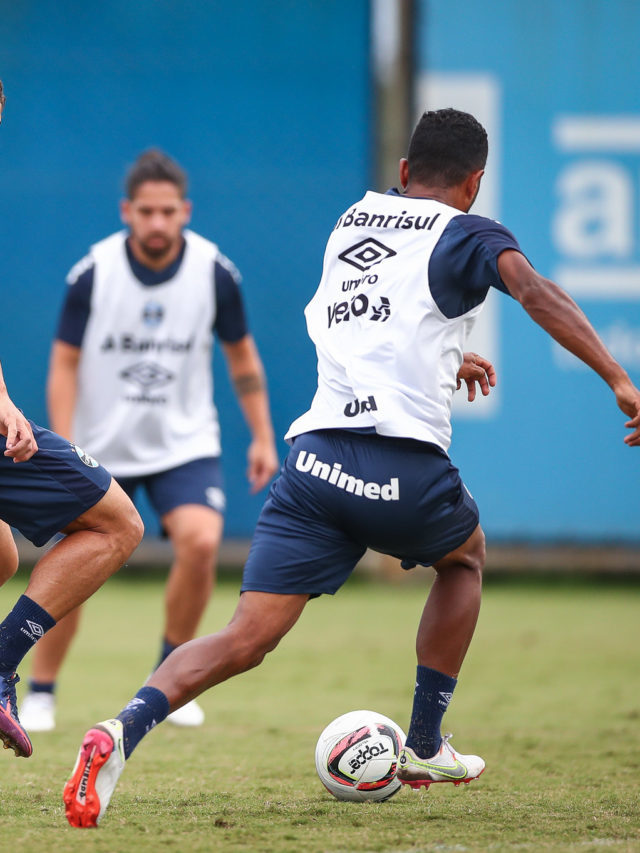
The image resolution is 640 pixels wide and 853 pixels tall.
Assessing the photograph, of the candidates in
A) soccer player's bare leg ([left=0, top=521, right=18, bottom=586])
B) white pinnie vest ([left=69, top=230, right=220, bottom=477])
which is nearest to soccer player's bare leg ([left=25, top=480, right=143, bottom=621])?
soccer player's bare leg ([left=0, top=521, right=18, bottom=586])

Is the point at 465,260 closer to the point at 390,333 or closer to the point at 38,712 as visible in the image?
the point at 390,333

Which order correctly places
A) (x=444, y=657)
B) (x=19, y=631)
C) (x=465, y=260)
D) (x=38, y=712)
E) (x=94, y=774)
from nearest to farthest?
(x=94, y=774) → (x=465, y=260) → (x=19, y=631) → (x=444, y=657) → (x=38, y=712)

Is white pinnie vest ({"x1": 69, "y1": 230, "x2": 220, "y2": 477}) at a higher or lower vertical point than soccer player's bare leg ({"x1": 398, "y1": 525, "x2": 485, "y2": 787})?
higher

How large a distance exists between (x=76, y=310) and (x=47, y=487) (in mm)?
2392

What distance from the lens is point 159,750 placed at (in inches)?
208

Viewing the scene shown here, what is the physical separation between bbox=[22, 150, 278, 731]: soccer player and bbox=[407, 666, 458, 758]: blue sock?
6.90 feet

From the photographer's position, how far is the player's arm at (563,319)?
3.65 metres

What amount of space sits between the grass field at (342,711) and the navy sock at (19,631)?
453 mm

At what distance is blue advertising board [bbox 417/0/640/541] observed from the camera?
10531 mm

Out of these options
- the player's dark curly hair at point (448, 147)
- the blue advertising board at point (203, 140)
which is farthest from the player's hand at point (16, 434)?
the blue advertising board at point (203, 140)

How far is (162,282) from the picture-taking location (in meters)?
6.52

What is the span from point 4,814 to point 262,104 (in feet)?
25.6

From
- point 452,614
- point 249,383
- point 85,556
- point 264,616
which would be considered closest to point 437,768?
point 452,614

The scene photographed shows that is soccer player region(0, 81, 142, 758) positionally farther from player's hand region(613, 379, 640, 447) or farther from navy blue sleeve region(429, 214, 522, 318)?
player's hand region(613, 379, 640, 447)
